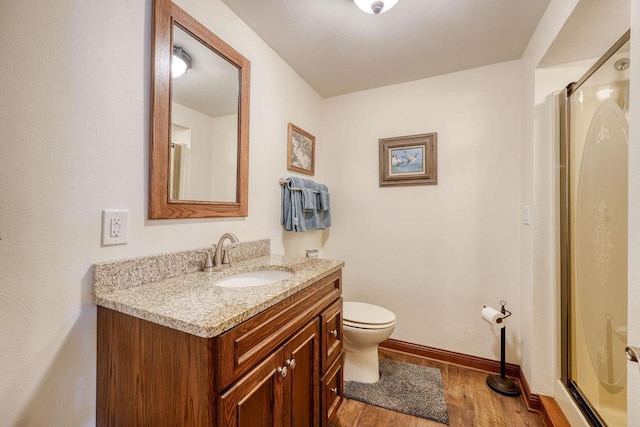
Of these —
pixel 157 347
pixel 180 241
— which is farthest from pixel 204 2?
pixel 157 347

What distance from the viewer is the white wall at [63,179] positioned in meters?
→ 0.72

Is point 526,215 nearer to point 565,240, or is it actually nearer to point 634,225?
point 565,240

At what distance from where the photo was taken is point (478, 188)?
1940 millimetres

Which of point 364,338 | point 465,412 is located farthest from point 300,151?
point 465,412

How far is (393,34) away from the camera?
1.59 metres

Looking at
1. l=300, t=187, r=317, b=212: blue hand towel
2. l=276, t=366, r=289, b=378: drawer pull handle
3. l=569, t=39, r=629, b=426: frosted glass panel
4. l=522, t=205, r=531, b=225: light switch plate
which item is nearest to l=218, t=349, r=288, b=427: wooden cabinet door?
l=276, t=366, r=289, b=378: drawer pull handle

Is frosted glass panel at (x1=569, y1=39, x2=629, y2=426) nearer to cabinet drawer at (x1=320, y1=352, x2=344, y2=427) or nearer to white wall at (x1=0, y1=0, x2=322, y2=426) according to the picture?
cabinet drawer at (x1=320, y1=352, x2=344, y2=427)

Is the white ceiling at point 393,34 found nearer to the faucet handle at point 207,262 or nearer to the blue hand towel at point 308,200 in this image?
the blue hand towel at point 308,200

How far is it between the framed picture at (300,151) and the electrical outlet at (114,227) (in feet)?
3.82

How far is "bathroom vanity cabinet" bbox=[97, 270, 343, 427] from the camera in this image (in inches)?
26.3

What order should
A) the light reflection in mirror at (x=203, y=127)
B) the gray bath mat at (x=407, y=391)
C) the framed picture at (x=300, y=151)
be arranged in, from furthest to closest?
the framed picture at (x=300, y=151) < the gray bath mat at (x=407, y=391) < the light reflection in mirror at (x=203, y=127)

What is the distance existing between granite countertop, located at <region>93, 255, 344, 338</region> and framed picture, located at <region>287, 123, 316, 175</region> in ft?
3.50

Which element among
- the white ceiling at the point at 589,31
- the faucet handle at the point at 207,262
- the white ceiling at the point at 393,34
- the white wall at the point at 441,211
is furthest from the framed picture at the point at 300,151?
the white ceiling at the point at 589,31

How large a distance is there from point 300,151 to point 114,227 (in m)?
1.41
